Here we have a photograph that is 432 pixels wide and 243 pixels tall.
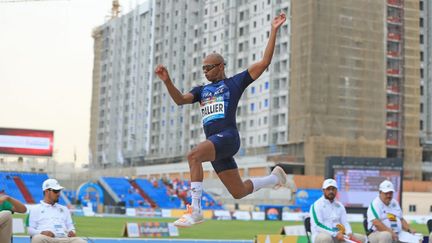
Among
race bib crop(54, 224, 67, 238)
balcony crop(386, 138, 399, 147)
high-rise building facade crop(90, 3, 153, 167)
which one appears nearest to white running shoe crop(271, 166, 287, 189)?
race bib crop(54, 224, 67, 238)

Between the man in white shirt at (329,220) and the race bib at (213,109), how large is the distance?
219 inches

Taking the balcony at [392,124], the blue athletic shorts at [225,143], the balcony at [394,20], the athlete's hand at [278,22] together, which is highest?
the balcony at [394,20]

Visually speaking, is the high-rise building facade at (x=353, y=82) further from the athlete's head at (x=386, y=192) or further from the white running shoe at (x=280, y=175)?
the white running shoe at (x=280, y=175)

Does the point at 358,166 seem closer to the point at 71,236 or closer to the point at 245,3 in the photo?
the point at 71,236

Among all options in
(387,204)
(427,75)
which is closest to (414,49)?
(427,75)

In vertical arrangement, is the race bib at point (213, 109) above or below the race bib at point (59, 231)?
above

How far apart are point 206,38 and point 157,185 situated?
126ft

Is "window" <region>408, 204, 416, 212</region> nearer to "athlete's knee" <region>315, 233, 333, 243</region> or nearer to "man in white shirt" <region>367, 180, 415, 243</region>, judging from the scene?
"man in white shirt" <region>367, 180, 415, 243</region>

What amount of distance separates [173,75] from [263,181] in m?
111

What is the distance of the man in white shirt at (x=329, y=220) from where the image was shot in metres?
14.2

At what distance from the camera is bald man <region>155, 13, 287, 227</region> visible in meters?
8.82

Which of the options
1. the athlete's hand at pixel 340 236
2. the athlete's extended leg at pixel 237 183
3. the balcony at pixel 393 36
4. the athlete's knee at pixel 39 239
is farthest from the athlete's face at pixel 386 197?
the balcony at pixel 393 36

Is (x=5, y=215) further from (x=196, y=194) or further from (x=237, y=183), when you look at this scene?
(x=237, y=183)

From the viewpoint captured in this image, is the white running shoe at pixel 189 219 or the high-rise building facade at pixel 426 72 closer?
the white running shoe at pixel 189 219
